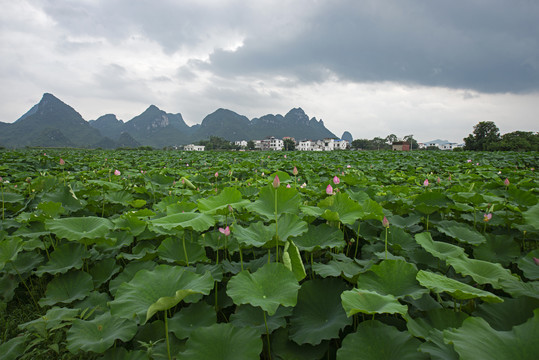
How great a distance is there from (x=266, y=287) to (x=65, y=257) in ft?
4.70

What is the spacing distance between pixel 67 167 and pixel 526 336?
8.61 meters

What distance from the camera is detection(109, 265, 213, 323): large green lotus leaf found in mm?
1019

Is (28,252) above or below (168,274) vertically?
below

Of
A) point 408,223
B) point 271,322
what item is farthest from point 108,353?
point 408,223

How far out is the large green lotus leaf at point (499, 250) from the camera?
1.61m

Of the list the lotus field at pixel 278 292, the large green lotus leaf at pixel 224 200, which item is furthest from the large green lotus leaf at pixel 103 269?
the large green lotus leaf at pixel 224 200

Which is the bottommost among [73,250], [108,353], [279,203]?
[108,353]

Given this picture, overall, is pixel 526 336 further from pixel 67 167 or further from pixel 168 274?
pixel 67 167

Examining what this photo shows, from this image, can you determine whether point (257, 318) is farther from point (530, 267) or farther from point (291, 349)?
point (530, 267)

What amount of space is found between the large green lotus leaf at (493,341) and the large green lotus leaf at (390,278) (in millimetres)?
322

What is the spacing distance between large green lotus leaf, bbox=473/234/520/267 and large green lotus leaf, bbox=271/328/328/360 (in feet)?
4.09

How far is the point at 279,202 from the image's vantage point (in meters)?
1.62

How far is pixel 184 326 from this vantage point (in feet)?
3.84

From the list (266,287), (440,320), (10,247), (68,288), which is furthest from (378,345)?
(10,247)
